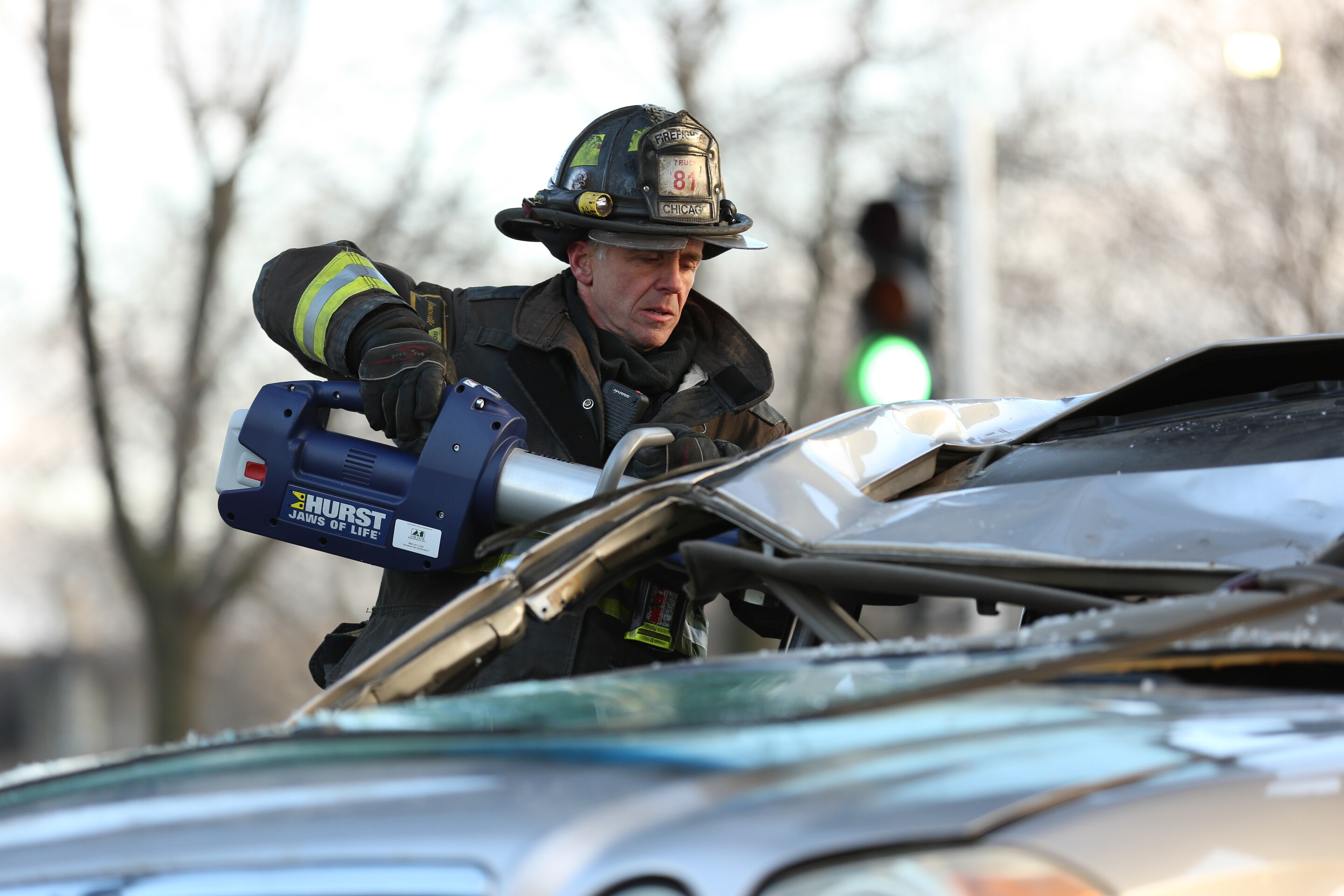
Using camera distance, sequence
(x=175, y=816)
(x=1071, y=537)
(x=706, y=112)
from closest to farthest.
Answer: (x=175, y=816) → (x=1071, y=537) → (x=706, y=112)

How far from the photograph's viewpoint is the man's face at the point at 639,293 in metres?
3.48

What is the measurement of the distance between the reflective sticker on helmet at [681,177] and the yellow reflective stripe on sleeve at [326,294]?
72cm

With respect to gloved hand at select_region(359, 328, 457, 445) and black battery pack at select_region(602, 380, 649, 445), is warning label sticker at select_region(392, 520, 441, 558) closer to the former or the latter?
gloved hand at select_region(359, 328, 457, 445)

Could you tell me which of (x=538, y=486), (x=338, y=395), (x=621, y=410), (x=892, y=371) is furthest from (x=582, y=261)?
(x=892, y=371)

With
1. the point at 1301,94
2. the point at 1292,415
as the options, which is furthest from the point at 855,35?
the point at 1292,415

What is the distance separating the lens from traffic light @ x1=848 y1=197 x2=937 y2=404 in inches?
241

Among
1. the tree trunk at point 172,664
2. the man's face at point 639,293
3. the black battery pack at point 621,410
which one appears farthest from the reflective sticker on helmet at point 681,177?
the tree trunk at point 172,664

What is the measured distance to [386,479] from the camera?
8.73 ft

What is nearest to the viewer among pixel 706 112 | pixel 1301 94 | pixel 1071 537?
pixel 1071 537

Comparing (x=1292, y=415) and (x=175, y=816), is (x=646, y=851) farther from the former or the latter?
(x=1292, y=415)

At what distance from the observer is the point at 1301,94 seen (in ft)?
42.9

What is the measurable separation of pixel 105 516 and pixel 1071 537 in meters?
11.1

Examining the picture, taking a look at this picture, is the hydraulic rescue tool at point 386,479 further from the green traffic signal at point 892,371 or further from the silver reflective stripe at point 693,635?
the green traffic signal at point 892,371

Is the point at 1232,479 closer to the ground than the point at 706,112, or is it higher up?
closer to the ground
